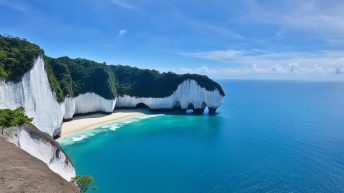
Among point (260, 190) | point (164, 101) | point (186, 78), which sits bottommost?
point (260, 190)

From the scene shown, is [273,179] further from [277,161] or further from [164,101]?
[164,101]

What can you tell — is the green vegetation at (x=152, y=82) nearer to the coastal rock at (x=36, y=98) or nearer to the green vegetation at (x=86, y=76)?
the green vegetation at (x=86, y=76)

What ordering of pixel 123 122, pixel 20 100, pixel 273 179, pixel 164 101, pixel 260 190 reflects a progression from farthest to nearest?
pixel 164 101 → pixel 123 122 → pixel 20 100 → pixel 273 179 → pixel 260 190

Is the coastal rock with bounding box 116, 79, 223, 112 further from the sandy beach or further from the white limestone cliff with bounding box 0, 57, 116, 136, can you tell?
the white limestone cliff with bounding box 0, 57, 116, 136

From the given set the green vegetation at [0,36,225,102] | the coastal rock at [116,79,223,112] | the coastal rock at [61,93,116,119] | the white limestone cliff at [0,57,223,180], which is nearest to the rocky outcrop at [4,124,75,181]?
the white limestone cliff at [0,57,223,180]

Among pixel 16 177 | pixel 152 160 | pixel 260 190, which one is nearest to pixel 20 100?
pixel 152 160

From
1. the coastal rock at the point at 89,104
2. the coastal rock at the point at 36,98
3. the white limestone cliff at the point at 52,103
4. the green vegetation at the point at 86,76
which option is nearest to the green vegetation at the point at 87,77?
the green vegetation at the point at 86,76

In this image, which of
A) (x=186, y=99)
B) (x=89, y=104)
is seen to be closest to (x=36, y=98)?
(x=89, y=104)
